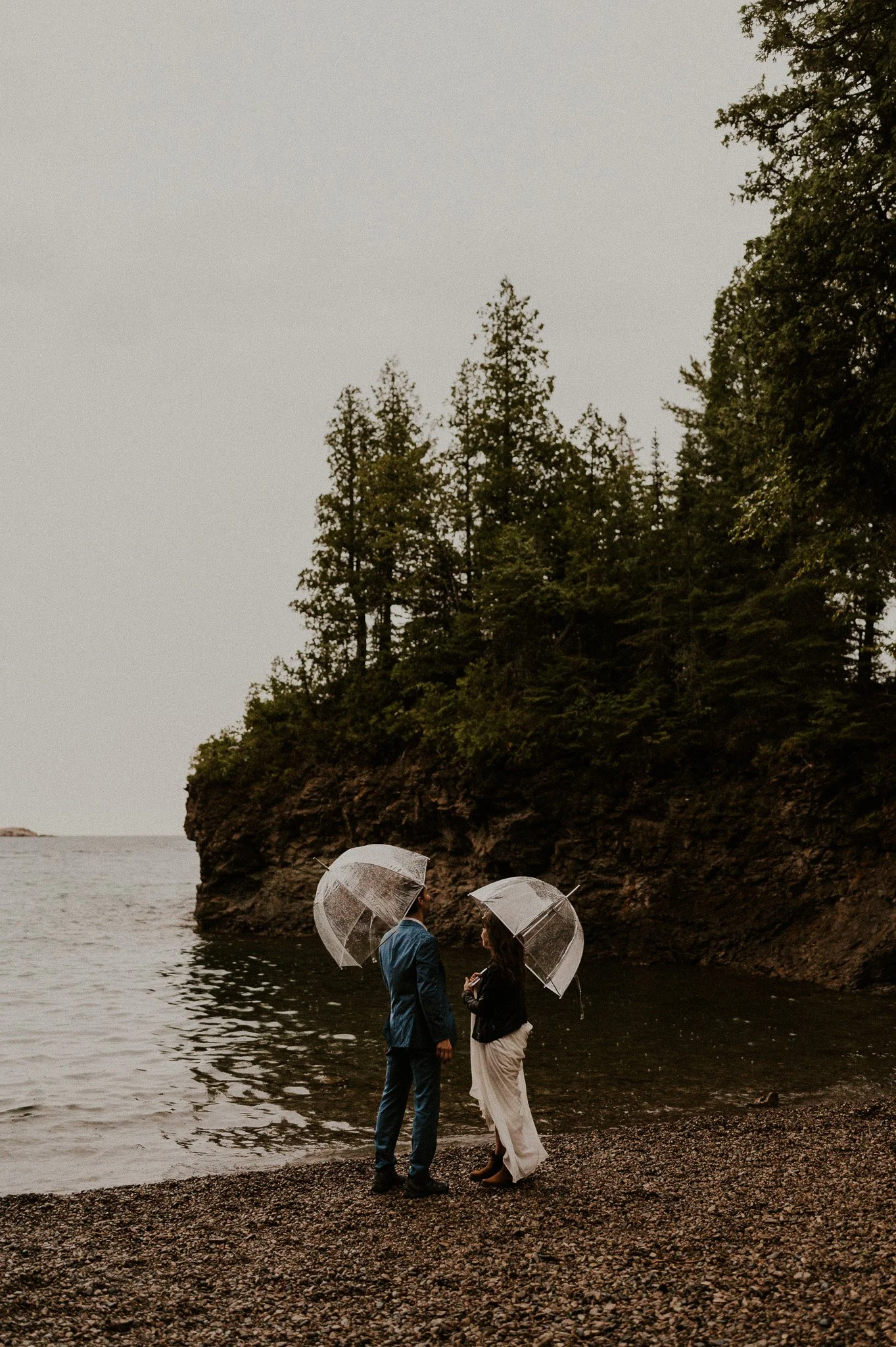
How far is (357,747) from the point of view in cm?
3919

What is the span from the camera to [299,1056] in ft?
54.6

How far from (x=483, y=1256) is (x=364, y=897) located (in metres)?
3.03

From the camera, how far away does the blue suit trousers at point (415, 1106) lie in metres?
8.59

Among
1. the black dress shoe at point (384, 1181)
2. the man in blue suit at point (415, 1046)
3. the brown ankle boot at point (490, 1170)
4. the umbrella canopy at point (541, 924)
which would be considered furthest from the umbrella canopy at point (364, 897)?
the brown ankle boot at point (490, 1170)

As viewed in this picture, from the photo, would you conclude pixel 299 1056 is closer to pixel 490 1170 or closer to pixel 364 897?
pixel 490 1170

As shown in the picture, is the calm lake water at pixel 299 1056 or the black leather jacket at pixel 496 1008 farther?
the calm lake water at pixel 299 1056

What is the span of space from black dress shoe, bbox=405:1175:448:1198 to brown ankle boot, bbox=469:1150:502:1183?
1.68 ft

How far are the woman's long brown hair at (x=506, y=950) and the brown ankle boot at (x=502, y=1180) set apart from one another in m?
1.68

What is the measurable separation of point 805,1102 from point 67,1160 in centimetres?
908

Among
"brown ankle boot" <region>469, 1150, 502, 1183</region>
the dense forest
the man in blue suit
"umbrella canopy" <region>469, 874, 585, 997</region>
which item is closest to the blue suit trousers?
the man in blue suit

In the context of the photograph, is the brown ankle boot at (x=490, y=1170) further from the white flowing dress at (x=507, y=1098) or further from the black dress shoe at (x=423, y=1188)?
the black dress shoe at (x=423, y=1188)

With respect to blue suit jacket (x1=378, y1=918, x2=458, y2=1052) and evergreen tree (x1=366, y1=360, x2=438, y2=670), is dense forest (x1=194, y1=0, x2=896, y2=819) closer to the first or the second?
evergreen tree (x1=366, y1=360, x2=438, y2=670)

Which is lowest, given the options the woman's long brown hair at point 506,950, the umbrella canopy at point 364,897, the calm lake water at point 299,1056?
the calm lake water at point 299,1056

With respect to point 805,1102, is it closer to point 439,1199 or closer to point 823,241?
point 439,1199
